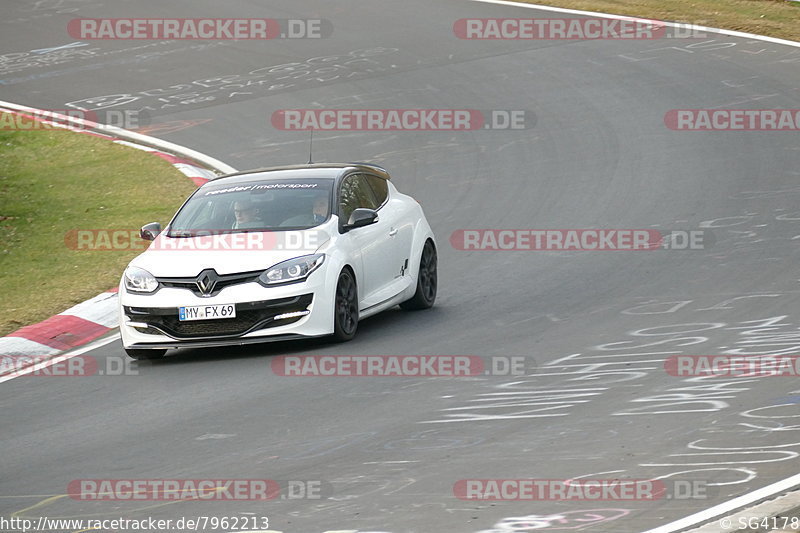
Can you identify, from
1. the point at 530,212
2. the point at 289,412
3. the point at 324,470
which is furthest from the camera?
the point at 530,212

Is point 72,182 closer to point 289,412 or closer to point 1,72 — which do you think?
point 1,72

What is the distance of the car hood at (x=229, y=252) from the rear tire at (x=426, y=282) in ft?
5.88

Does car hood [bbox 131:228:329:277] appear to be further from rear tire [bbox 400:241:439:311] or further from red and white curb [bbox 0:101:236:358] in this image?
rear tire [bbox 400:241:439:311]

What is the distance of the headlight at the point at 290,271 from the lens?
1167 centimetres

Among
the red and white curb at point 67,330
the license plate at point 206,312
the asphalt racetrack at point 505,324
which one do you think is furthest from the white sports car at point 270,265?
the red and white curb at point 67,330

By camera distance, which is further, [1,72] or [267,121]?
[1,72]

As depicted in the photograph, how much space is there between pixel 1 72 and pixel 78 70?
1845mm

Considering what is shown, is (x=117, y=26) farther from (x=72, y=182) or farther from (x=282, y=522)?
(x=282, y=522)

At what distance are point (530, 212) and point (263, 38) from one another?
15.6 m

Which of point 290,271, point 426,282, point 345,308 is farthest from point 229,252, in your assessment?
point 426,282

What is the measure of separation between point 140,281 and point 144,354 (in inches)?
26.5

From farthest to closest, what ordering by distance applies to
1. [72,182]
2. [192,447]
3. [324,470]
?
[72,182] → [192,447] → [324,470]

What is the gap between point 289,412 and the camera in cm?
985

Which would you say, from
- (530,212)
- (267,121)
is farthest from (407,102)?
(530,212)
